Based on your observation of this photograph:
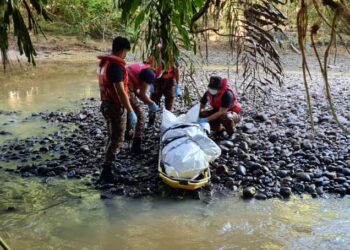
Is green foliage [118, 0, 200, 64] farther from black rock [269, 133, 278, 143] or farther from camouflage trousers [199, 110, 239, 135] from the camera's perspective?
black rock [269, 133, 278, 143]

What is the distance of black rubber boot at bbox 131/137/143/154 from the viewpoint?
21.4ft

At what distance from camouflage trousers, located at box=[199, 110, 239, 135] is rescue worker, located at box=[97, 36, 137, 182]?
6.32 feet

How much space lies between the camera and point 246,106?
32.2ft

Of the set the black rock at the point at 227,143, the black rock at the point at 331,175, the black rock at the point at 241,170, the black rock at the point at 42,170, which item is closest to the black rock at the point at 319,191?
the black rock at the point at 331,175

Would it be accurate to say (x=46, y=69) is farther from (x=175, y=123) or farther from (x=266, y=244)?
(x=266, y=244)

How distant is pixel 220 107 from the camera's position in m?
6.88

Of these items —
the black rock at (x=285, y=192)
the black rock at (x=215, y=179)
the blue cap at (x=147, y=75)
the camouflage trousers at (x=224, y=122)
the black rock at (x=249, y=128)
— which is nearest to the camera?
the black rock at (x=285, y=192)

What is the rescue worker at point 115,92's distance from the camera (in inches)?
195

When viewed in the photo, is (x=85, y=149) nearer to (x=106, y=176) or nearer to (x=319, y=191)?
(x=106, y=176)

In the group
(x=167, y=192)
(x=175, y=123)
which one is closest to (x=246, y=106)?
(x=175, y=123)

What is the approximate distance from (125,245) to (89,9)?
1238 centimetres

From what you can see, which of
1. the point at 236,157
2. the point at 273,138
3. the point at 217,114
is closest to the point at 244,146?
the point at 236,157

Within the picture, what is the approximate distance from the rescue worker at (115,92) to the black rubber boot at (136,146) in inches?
41.2

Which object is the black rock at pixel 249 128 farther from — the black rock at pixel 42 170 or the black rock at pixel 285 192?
the black rock at pixel 42 170
